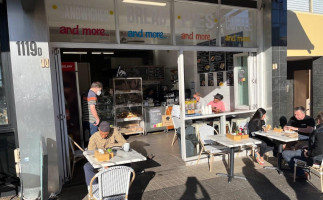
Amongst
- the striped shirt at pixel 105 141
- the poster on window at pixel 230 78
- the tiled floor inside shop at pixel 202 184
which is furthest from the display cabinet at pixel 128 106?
the striped shirt at pixel 105 141

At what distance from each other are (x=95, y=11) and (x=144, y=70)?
18.0 ft

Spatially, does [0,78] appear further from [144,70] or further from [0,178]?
[144,70]

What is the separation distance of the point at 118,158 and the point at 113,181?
75 cm

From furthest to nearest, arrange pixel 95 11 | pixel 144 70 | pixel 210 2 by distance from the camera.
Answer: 1. pixel 144 70
2. pixel 210 2
3. pixel 95 11

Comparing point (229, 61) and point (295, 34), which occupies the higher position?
point (295, 34)

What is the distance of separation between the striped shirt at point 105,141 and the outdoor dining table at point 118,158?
0.19m

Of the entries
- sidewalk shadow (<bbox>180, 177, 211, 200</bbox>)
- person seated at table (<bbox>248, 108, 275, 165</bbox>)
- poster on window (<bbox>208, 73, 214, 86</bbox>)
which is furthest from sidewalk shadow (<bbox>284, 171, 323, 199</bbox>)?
poster on window (<bbox>208, 73, 214, 86</bbox>)

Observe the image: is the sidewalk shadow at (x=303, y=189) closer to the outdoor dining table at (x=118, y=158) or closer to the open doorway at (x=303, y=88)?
the outdoor dining table at (x=118, y=158)

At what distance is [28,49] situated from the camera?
3.65 meters

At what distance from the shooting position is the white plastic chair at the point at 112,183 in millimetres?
2699

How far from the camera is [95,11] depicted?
4.40 m

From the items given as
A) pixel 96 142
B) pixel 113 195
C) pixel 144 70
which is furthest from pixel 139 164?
pixel 144 70

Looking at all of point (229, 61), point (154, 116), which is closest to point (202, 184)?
point (229, 61)

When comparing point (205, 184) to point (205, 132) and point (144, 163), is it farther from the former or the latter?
point (144, 163)
